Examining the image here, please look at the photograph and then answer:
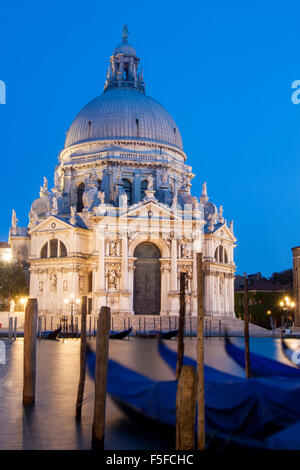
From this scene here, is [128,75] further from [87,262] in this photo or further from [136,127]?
[87,262]

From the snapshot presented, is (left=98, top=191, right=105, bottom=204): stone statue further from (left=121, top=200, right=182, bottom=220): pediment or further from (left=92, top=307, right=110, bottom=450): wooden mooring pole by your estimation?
(left=92, top=307, right=110, bottom=450): wooden mooring pole

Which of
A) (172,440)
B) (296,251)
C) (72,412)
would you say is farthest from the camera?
(296,251)

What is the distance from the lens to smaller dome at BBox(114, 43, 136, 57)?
60.6m

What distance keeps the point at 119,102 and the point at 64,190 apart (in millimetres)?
9267

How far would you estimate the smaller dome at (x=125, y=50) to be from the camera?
199 feet

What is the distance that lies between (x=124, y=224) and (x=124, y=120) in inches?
457

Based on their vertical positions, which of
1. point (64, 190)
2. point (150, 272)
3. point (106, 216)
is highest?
point (64, 190)

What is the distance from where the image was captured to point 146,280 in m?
48.6

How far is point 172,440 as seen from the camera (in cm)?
997

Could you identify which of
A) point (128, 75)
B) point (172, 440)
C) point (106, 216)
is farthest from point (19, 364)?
point (128, 75)

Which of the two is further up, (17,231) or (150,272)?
(17,231)

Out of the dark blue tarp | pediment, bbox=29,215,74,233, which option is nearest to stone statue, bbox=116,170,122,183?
pediment, bbox=29,215,74,233

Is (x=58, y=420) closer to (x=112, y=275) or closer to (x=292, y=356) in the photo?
(x=292, y=356)

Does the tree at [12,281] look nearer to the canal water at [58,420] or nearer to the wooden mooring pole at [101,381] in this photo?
the canal water at [58,420]
